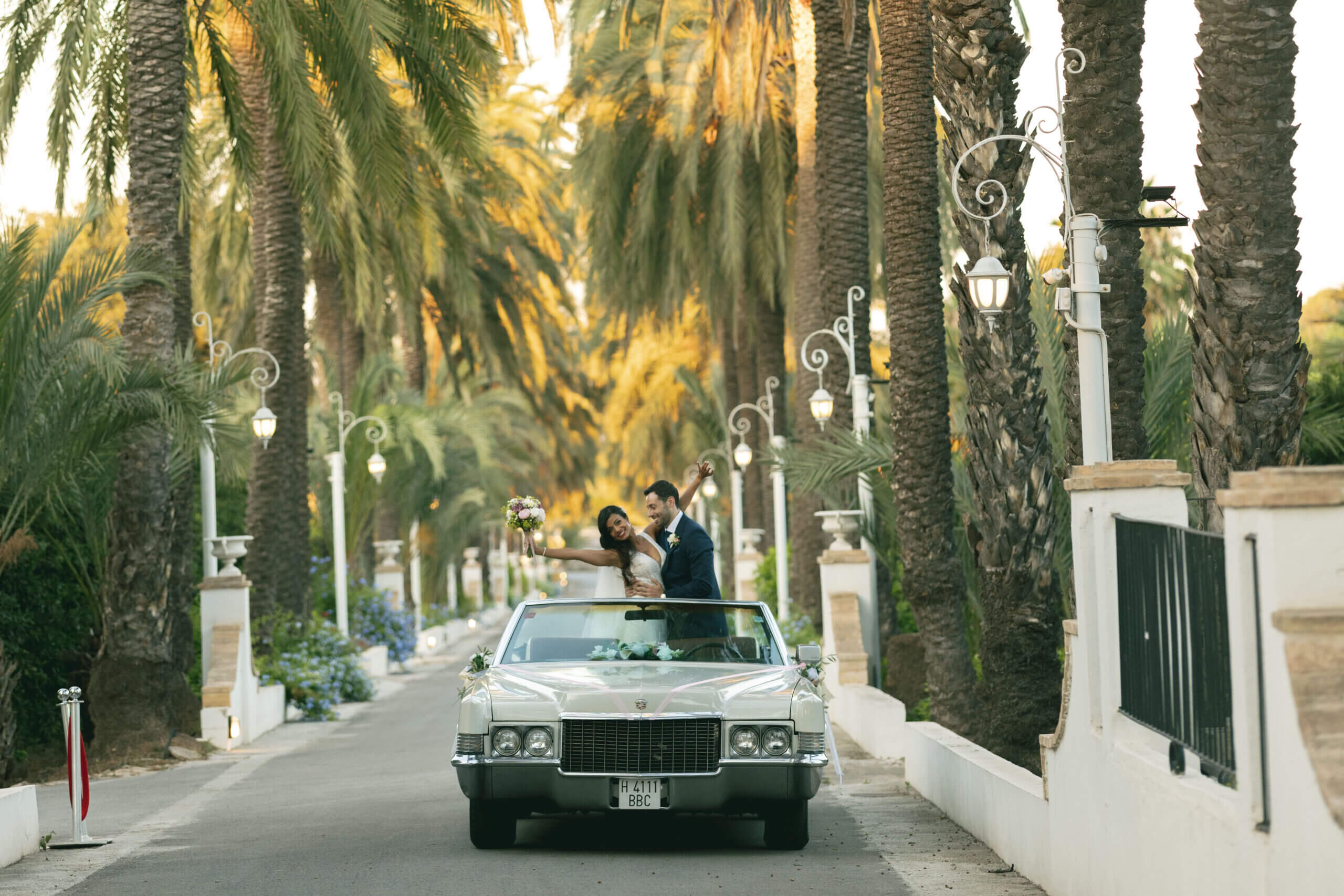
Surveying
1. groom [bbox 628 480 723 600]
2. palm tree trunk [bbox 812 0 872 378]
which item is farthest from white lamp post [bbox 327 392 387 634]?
groom [bbox 628 480 723 600]

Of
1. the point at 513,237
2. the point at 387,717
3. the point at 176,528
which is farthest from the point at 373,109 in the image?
the point at 513,237

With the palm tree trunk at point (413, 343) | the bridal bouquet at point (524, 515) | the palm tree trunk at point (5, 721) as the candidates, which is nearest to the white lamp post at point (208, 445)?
the palm tree trunk at point (5, 721)

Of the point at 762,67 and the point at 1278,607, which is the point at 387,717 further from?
the point at 1278,607

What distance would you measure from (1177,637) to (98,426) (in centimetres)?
1175

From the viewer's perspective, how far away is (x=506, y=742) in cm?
921

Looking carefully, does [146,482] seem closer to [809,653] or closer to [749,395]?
[809,653]

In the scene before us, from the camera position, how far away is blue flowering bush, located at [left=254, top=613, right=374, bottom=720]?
22750 millimetres

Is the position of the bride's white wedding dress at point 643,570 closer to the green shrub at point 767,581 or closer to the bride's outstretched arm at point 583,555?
the bride's outstretched arm at point 583,555

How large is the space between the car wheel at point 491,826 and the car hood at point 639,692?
699 mm

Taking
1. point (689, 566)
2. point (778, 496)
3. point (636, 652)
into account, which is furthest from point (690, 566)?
point (778, 496)

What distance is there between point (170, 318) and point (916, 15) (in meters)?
8.20

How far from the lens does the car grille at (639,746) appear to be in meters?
9.16

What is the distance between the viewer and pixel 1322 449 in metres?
17.8

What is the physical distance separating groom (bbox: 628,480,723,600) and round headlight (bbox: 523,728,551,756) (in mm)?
A: 2261
